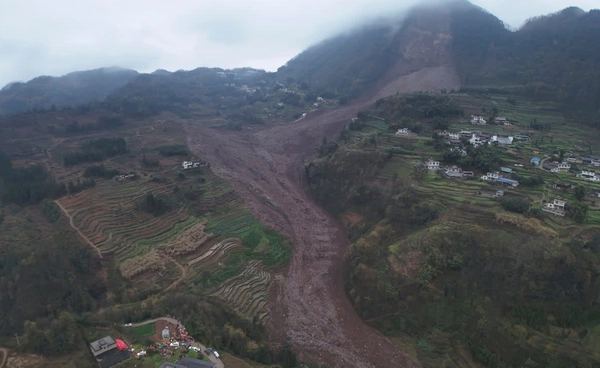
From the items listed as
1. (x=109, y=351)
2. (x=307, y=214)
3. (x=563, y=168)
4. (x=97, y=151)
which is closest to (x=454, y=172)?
(x=563, y=168)

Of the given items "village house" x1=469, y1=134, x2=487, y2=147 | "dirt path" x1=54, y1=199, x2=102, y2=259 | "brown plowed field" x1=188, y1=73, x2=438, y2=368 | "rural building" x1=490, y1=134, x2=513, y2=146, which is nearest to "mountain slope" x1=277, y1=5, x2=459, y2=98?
"brown plowed field" x1=188, y1=73, x2=438, y2=368

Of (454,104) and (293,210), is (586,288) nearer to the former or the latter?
(293,210)

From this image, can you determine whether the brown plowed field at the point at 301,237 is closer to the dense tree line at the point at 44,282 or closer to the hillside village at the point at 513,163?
the hillside village at the point at 513,163

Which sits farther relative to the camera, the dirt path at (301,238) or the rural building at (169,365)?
the dirt path at (301,238)

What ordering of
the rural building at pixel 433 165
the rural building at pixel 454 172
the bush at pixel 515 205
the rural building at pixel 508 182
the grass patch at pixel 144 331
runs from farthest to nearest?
1. the rural building at pixel 433 165
2. the rural building at pixel 454 172
3. the rural building at pixel 508 182
4. the bush at pixel 515 205
5. the grass patch at pixel 144 331

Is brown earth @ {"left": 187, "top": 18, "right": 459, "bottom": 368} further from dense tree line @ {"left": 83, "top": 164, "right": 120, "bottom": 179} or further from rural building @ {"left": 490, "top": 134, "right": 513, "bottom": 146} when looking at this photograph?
rural building @ {"left": 490, "top": 134, "right": 513, "bottom": 146}

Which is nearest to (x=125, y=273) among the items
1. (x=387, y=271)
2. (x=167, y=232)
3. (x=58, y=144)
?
(x=167, y=232)

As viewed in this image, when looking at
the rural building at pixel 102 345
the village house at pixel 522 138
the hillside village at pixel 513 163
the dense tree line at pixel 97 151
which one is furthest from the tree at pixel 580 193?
the dense tree line at pixel 97 151
